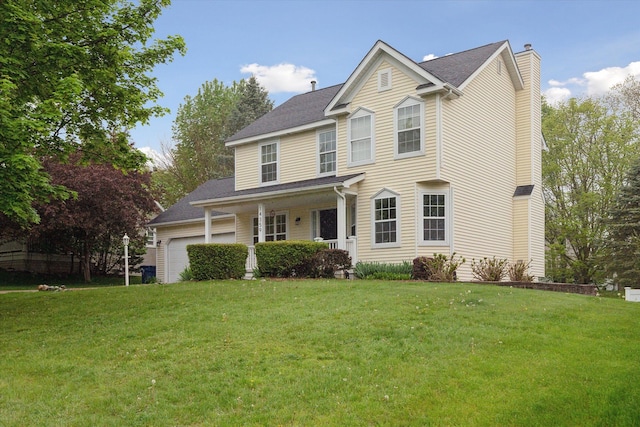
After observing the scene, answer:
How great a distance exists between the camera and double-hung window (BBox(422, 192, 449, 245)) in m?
18.1

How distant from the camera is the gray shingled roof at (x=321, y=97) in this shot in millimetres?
19656

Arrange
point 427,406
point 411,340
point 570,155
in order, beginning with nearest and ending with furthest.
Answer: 1. point 427,406
2. point 411,340
3. point 570,155

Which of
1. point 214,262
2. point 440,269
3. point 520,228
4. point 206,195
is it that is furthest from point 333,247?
point 206,195

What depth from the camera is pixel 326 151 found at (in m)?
21.1

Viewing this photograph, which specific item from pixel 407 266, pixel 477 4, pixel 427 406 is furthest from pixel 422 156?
pixel 427 406

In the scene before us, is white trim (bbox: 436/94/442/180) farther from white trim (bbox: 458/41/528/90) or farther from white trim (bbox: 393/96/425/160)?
white trim (bbox: 458/41/528/90)

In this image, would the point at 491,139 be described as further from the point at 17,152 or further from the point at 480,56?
the point at 17,152

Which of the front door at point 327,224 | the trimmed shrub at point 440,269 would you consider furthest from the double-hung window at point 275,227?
the trimmed shrub at point 440,269

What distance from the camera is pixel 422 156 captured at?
18.1 m

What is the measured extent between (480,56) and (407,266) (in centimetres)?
821

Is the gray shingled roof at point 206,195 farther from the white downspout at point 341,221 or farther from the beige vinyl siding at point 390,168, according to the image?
the white downspout at point 341,221

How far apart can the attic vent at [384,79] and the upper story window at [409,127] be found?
868 millimetres

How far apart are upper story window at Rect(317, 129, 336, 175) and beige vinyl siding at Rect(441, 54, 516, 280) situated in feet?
14.2

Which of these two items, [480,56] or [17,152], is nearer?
[17,152]
